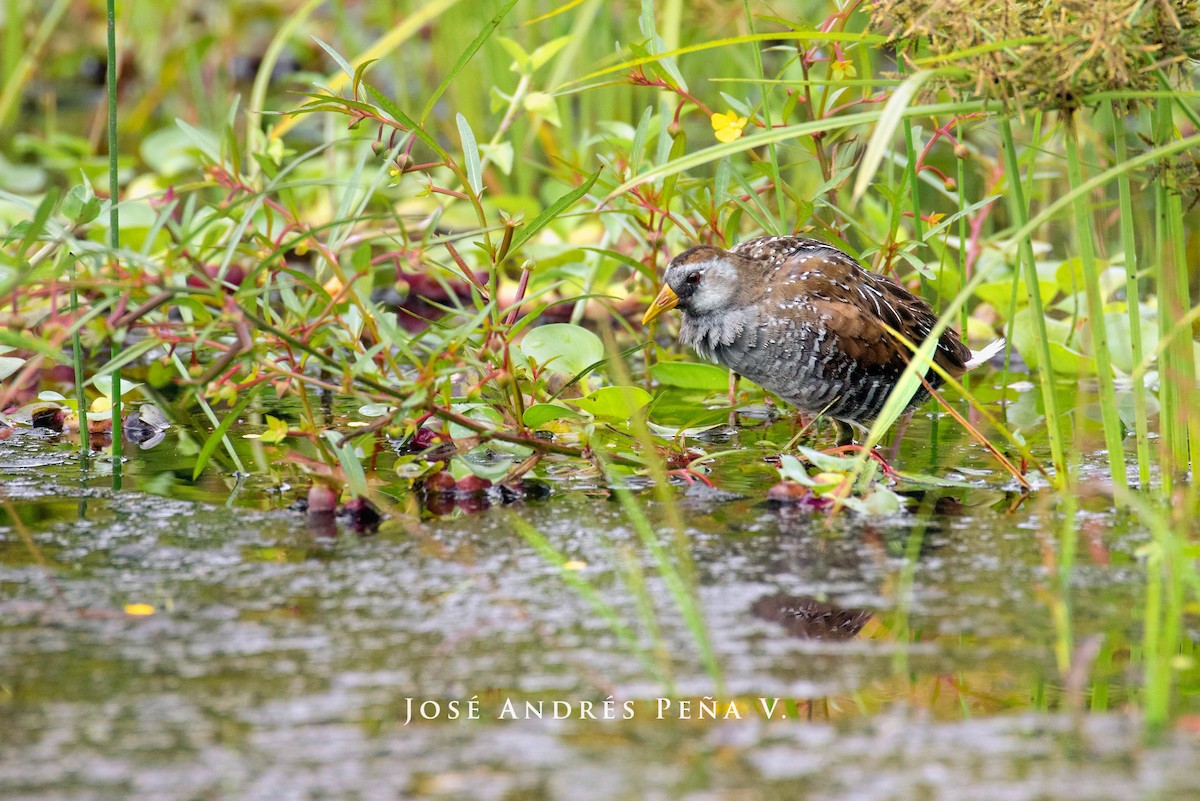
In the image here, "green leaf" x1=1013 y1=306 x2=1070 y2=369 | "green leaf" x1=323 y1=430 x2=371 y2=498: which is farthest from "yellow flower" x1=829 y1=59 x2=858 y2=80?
"green leaf" x1=323 y1=430 x2=371 y2=498

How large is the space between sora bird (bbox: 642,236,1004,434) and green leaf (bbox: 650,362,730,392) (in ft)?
0.60

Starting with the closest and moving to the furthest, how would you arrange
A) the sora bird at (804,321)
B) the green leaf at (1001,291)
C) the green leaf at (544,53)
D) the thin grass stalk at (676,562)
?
the thin grass stalk at (676,562) < the sora bird at (804,321) < the green leaf at (544,53) < the green leaf at (1001,291)

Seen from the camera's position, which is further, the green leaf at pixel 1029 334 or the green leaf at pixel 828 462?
the green leaf at pixel 1029 334

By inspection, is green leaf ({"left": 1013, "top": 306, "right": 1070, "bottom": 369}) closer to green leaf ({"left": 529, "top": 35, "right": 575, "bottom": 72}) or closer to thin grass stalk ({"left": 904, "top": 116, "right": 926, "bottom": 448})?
thin grass stalk ({"left": 904, "top": 116, "right": 926, "bottom": 448})

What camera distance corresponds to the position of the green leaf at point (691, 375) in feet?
12.6

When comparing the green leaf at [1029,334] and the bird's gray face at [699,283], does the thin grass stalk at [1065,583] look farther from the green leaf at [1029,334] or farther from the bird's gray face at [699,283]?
the green leaf at [1029,334]

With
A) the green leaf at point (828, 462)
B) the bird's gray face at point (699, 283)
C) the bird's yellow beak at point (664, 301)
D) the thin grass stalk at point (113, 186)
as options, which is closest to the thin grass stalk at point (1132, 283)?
the green leaf at point (828, 462)

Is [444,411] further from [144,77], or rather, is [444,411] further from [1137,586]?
[144,77]

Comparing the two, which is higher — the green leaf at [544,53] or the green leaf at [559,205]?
the green leaf at [544,53]

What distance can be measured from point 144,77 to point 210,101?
81 cm

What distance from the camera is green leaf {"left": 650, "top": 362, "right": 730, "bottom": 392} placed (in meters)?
3.85

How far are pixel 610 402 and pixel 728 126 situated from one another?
0.75 metres

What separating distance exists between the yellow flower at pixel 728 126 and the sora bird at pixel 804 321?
1.22 feet

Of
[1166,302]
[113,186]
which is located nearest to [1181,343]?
[1166,302]
